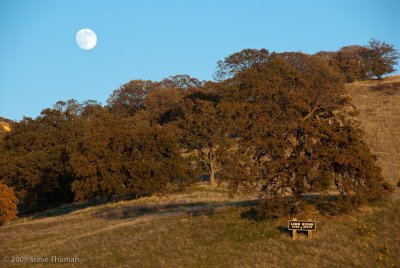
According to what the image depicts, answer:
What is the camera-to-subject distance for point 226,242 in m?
27.0

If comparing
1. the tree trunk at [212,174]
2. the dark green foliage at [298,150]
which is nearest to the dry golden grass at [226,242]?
the dark green foliage at [298,150]

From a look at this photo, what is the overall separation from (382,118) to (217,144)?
3574 cm

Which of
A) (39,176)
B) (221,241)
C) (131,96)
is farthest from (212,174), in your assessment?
(131,96)

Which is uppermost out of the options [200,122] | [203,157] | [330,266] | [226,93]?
[226,93]

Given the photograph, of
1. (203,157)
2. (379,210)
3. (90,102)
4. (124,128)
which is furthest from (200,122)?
(90,102)

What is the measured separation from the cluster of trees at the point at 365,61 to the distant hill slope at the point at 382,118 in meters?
3.85

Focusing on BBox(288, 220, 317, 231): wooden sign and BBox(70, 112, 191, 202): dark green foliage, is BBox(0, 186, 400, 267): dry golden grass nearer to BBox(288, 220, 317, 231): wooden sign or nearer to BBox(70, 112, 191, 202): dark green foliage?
BBox(288, 220, 317, 231): wooden sign

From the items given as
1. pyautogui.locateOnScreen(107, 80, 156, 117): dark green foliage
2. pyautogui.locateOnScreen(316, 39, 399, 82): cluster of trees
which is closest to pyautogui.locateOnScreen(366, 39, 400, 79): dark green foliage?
pyautogui.locateOnScreen(316, 39, 399, 82): cluster of trees

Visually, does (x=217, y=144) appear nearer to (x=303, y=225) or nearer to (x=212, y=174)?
(x=212, y=174)

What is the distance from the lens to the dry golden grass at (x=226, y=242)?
22.8 metres

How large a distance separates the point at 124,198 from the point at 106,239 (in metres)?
33.8

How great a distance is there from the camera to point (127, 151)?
63312 mm

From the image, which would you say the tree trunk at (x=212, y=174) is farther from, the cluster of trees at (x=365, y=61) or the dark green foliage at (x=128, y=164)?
the cluster of trees at (x=365, y=61)

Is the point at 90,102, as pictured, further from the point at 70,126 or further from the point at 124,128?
the point at 124,128
